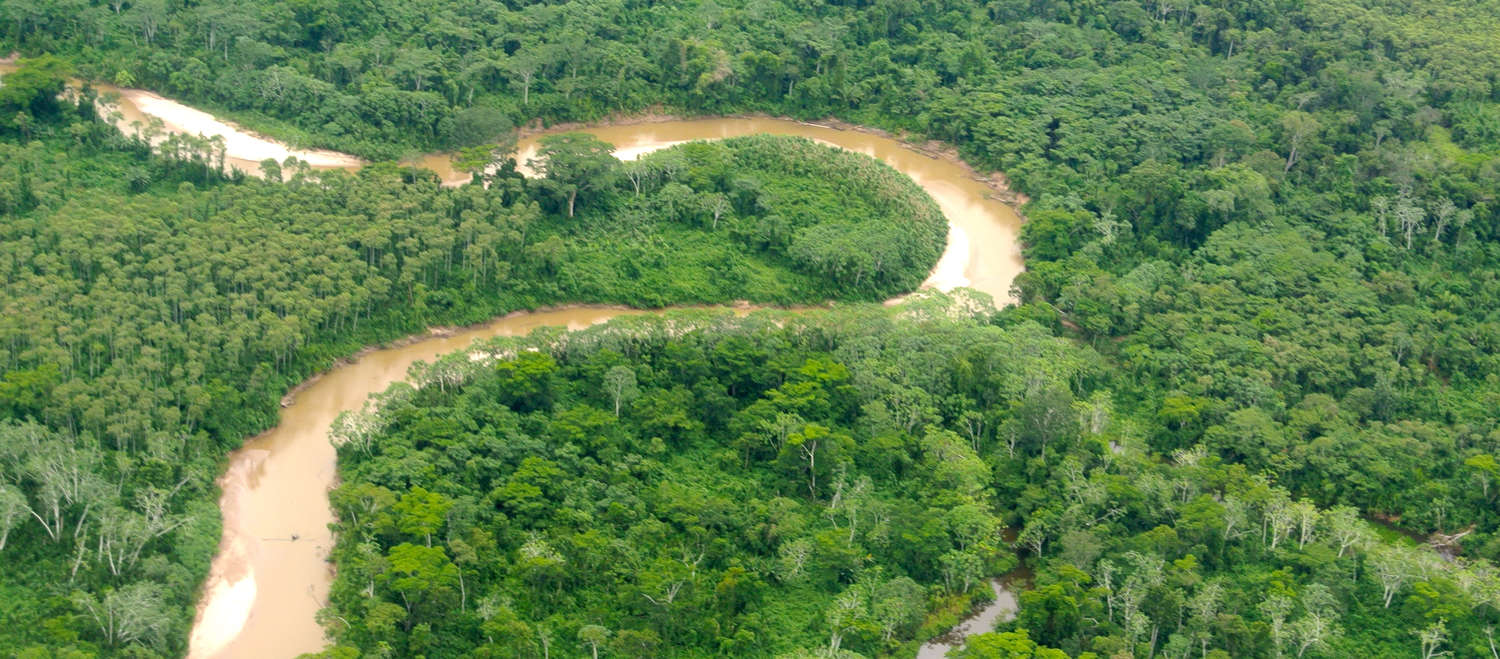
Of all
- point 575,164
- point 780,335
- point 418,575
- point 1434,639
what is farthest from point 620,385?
point 1434,639

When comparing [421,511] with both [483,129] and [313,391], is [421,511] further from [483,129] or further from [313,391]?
[483,129]

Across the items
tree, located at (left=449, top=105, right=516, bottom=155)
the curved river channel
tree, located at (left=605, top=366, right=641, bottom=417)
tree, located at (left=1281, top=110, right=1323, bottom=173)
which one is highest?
tree, located at (left=1281, top=110, right=1323, bottom=173)

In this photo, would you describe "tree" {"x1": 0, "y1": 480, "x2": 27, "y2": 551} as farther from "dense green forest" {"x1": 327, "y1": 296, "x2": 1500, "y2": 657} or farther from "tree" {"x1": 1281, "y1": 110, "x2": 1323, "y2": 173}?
"tree" {"x1": 1281, "y1": 110, "x2": 1323, "y2": 173}

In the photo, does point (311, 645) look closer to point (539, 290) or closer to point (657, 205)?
point (539, 290)

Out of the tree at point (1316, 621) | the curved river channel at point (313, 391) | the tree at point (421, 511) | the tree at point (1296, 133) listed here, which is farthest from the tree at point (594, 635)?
the tree at point (1296, 133)

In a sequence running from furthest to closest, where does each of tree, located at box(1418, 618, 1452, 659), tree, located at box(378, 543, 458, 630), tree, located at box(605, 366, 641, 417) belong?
tree, located at box(605, 366, 641, 417)
tree, located at box(1418, 618, 1452, 659)
tree, located at box(378, 543, 458, 630)

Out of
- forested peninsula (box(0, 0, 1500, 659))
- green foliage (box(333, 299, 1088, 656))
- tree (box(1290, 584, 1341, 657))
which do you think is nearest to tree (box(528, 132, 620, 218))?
forested peninsula (box(0, 0, 1500, 659))

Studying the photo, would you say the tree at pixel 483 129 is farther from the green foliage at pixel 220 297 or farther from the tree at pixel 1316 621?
the tree at pixel 1316 621
